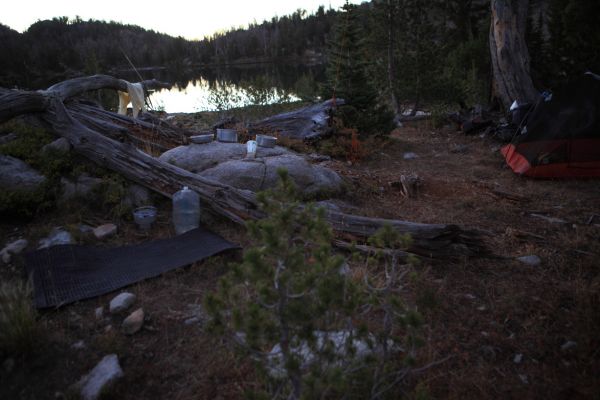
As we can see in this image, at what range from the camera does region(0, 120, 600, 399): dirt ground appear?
215cm

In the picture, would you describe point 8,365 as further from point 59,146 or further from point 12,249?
point 59,146

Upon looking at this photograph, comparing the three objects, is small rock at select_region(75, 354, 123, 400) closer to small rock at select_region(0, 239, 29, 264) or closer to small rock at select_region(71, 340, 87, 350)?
small rock at select_region(71, 340, 87, 350)

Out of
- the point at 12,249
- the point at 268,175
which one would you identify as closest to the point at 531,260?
the point at 268,175

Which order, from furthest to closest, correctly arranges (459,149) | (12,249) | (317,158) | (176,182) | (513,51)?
(513,51)
(459,149)
(317,158)
(176,182)
(12,249)

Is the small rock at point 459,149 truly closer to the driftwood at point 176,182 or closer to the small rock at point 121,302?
the driftwood at point 176,182

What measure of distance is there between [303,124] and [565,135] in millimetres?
4583

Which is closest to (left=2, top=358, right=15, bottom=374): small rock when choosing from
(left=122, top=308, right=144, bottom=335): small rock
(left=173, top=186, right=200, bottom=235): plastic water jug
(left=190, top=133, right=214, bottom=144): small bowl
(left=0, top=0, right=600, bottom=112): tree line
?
(left=122, top=308, right=144, bottom=335): small rock

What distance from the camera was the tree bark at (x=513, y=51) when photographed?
888cm

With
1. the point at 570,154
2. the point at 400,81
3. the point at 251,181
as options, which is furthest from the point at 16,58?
the point at 570,154

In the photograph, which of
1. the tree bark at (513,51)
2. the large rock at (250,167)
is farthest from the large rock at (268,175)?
the tree bark at (513,51)

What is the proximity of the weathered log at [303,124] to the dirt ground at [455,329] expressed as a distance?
368 cm

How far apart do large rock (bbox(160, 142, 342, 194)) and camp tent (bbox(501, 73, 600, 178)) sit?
10.1ft

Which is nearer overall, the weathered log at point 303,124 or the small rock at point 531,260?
the small rock at point 531,260

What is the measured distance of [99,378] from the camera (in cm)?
218
